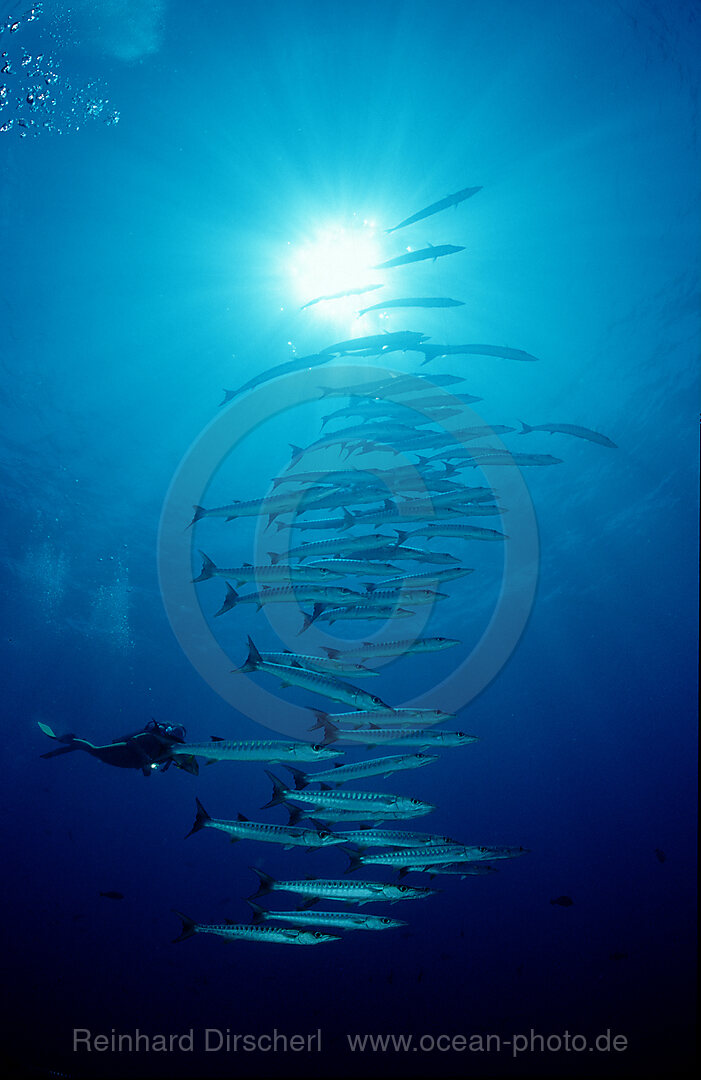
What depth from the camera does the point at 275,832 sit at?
19.8 feet

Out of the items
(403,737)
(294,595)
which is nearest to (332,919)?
(403,737)

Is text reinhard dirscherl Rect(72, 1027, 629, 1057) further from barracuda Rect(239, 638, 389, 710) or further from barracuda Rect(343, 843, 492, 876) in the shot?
barracuda Rect(239, 638, 389, 710)

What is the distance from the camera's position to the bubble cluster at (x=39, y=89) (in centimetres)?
840

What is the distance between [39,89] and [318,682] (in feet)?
35.4

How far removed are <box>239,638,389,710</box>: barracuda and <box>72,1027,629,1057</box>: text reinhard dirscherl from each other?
17212 mm

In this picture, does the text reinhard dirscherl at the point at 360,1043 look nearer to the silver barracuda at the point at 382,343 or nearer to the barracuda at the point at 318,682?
the barracuda at the point at 318,682

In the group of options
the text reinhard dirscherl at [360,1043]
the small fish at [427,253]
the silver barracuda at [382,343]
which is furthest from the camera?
the text reinhard dirscherl at [360,1043]

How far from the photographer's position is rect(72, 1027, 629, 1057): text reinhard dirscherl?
57.3 feet

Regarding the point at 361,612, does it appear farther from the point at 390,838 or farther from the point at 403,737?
the point at 390,838

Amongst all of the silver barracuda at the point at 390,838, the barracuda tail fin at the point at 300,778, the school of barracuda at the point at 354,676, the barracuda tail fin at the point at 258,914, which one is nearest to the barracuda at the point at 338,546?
the school of barracuda at the point at 354,676

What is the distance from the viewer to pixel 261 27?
838 centimetres

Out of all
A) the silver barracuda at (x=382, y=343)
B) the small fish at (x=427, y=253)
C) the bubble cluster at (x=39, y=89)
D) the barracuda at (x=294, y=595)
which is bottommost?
the barracuda at (x=294, y=595)

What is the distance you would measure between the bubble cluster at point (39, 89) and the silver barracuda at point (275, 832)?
1116 cm

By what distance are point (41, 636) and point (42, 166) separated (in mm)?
24800
